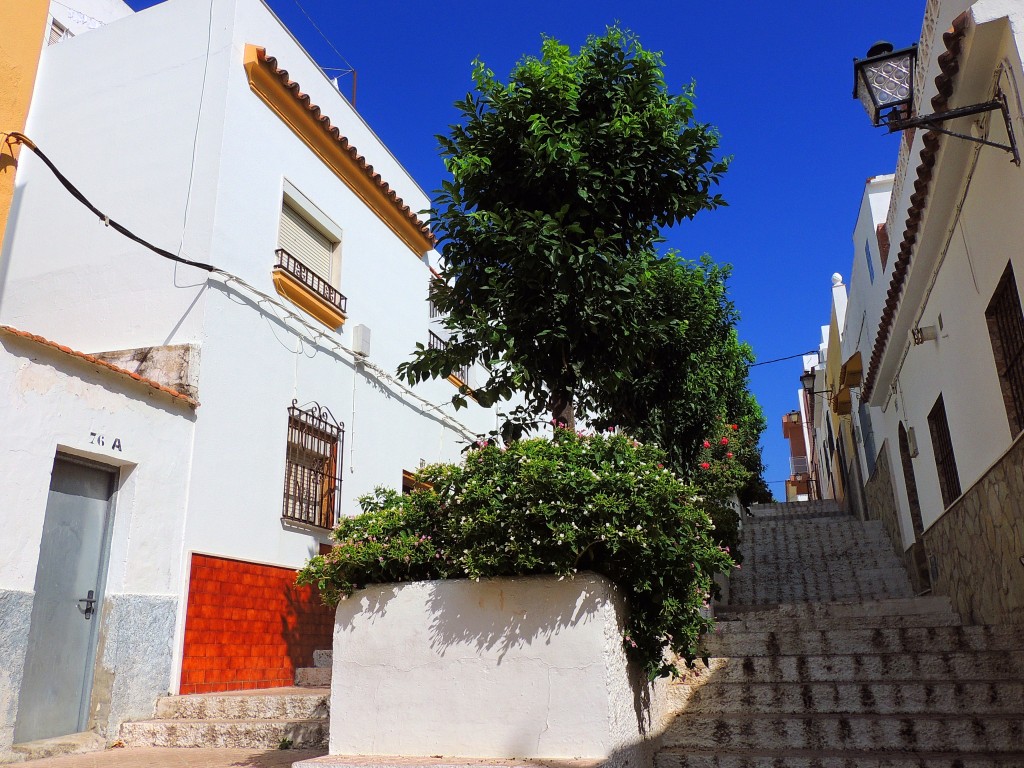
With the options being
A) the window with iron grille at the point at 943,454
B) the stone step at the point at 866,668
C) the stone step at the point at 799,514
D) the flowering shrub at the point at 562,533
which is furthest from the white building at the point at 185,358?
the stone step at the point at 799,514

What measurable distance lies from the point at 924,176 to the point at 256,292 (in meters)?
6.13

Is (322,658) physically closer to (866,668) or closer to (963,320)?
(866,668)

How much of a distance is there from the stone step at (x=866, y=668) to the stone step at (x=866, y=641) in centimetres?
32

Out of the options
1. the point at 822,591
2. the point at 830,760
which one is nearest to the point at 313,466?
the point at 830,760

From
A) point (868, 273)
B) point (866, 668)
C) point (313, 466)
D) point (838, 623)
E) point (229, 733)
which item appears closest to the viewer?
point (229, 733)

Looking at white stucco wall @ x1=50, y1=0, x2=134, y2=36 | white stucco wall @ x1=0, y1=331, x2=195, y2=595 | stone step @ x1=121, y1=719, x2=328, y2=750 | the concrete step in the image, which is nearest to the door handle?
white stucco wall @ x1=0, y1=331, x2=195, y2=595

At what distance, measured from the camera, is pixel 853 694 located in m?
5.50

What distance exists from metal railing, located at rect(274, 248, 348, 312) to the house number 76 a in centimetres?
287

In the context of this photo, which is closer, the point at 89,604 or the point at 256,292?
the point at 89,604

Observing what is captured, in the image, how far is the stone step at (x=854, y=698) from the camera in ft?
17.2

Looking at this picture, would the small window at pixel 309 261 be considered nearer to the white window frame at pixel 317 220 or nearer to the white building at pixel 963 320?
the white window frame at pixel 317 220

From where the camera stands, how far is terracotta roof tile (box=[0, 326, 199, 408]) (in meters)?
5.59

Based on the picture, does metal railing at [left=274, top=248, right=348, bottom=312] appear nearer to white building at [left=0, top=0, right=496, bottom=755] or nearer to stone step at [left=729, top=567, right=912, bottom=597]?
white building at [left=0, top=0, right=496, bottom=755]

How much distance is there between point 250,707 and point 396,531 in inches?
96.3
